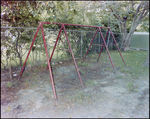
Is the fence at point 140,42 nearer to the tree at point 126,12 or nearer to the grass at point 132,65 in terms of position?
the tree at point 126,12

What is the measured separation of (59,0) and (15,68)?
12.2ft

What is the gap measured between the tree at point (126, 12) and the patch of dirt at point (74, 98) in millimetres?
7095

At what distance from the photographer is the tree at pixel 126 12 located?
10528 mm

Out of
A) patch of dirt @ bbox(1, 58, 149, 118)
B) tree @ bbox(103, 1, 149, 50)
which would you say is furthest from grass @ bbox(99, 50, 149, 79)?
tree @ bbox(103, 1, 149, 50)

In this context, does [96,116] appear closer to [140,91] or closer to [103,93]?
[103,93]

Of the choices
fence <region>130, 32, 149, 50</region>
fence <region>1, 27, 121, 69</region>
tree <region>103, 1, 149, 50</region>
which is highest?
tree <region>103, 1, 149, 50</region>

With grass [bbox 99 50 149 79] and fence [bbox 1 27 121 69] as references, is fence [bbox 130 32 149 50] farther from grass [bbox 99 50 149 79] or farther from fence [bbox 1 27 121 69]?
fence [bbox 1 27 121 69]

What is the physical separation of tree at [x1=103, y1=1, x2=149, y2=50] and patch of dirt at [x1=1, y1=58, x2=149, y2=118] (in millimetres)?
7095

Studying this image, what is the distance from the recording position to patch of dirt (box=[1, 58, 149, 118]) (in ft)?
9.75

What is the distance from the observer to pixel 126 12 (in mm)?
11625

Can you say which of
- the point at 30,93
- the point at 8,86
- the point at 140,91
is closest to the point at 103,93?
the point at 140,91

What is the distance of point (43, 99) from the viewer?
3590 millimetres

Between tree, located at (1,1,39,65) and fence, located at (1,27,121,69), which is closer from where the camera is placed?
tree, located at (1,1,39,65)

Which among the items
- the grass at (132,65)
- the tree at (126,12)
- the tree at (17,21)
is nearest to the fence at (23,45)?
the tree at (17,21)
